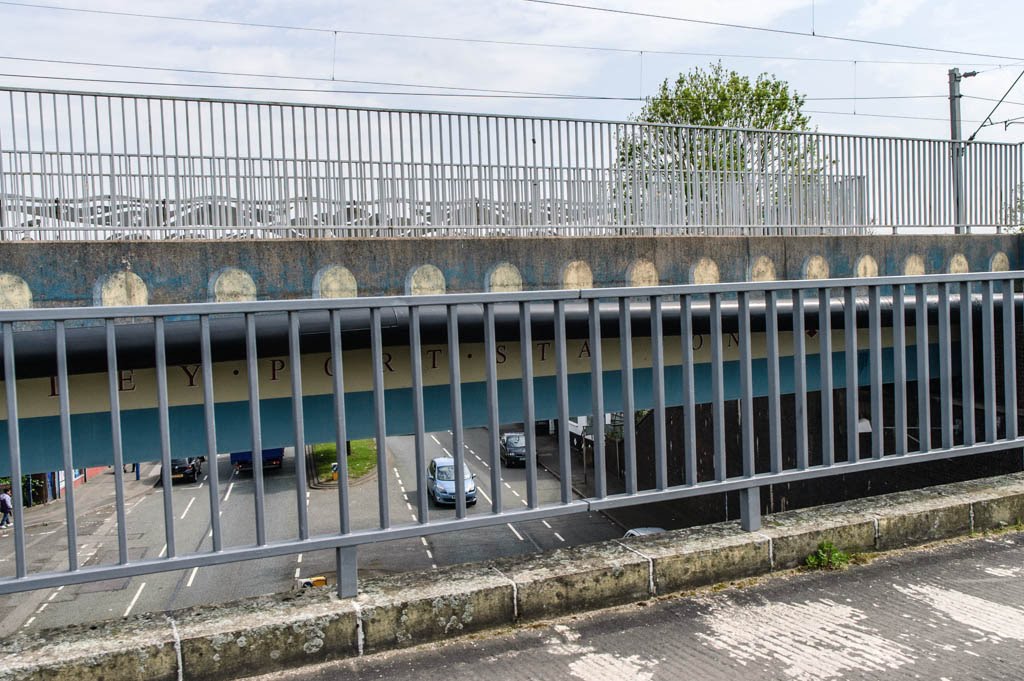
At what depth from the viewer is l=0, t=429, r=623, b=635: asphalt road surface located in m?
19.7

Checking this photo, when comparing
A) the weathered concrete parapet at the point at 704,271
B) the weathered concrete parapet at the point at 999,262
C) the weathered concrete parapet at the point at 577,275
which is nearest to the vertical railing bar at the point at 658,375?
the weathered concrete parapet at the point at 577,275

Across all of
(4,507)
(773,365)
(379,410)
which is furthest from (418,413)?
(4,507)

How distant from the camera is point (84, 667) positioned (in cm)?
264

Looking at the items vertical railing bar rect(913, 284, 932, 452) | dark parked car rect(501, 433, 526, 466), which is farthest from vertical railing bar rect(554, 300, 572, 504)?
dark parked car rect(501, 433, 526, 466)

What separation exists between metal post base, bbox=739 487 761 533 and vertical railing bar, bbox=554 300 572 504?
0.91m

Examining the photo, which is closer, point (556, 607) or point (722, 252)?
point (556, 607)

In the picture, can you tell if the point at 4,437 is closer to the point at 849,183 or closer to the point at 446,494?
the point at 849,183

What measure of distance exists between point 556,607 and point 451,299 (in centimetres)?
128

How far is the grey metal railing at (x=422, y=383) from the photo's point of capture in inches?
113

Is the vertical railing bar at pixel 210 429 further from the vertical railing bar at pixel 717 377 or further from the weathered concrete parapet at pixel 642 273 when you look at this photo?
the weathered concrete parapet at pixel 642 273

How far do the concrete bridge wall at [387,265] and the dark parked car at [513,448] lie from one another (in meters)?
15.9

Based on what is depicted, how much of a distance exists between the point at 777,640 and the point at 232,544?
1762 centimetres

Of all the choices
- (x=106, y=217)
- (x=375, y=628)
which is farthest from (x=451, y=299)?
(x=106, y=217)

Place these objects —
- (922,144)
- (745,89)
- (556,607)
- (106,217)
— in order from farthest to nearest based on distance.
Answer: (745,89) → (922,144) → (106,217) → (556,607)
